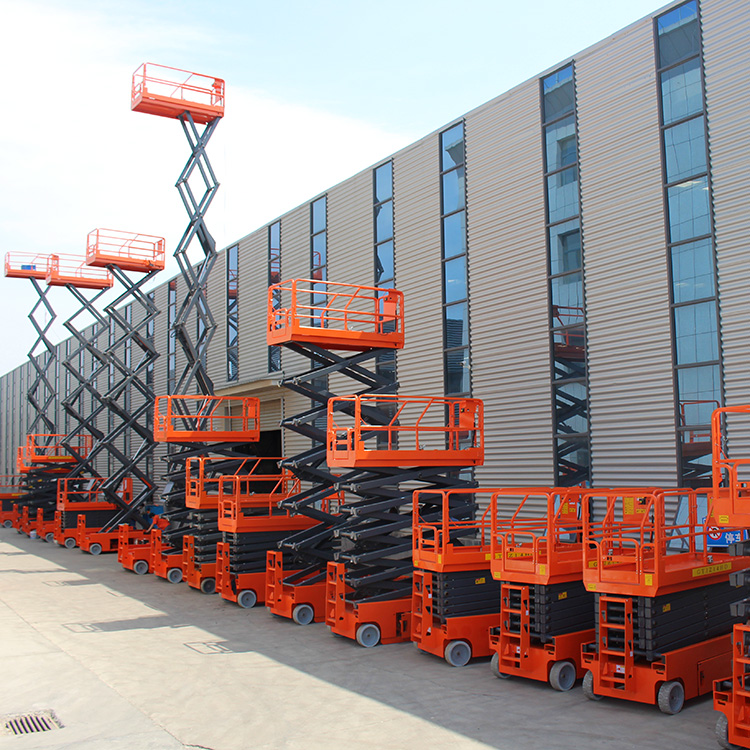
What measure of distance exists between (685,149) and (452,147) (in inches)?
296

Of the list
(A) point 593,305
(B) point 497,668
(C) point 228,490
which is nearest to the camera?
(B) point 497,668

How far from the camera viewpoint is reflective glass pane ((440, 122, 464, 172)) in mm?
21297

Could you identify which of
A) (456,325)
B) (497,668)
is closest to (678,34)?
(456,325)

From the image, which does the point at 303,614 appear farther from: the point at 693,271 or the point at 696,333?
the point at 693,271

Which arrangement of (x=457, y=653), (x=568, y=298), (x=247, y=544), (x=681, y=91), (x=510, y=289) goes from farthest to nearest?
(x=510, y=289) < (x=568, y=298) < (x=247, y=544) < (x=681, y=91) < (x=457, y=653)

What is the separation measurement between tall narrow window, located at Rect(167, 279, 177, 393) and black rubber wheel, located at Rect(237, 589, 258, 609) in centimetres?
2298

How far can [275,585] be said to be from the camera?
15977 millimetres

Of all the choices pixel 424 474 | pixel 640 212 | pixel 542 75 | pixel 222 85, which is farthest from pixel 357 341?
pixel 222 85

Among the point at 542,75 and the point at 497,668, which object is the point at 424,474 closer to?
the point at 497,668

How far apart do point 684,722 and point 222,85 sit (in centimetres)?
2228

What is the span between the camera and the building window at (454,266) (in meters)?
20.8

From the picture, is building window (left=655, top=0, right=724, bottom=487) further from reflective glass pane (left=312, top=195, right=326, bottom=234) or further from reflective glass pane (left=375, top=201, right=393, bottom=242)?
reflective glass pane (left=312, top=195, right=326, bottom=234)

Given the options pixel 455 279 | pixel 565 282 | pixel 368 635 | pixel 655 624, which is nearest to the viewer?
pixel 655 624

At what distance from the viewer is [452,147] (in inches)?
851
